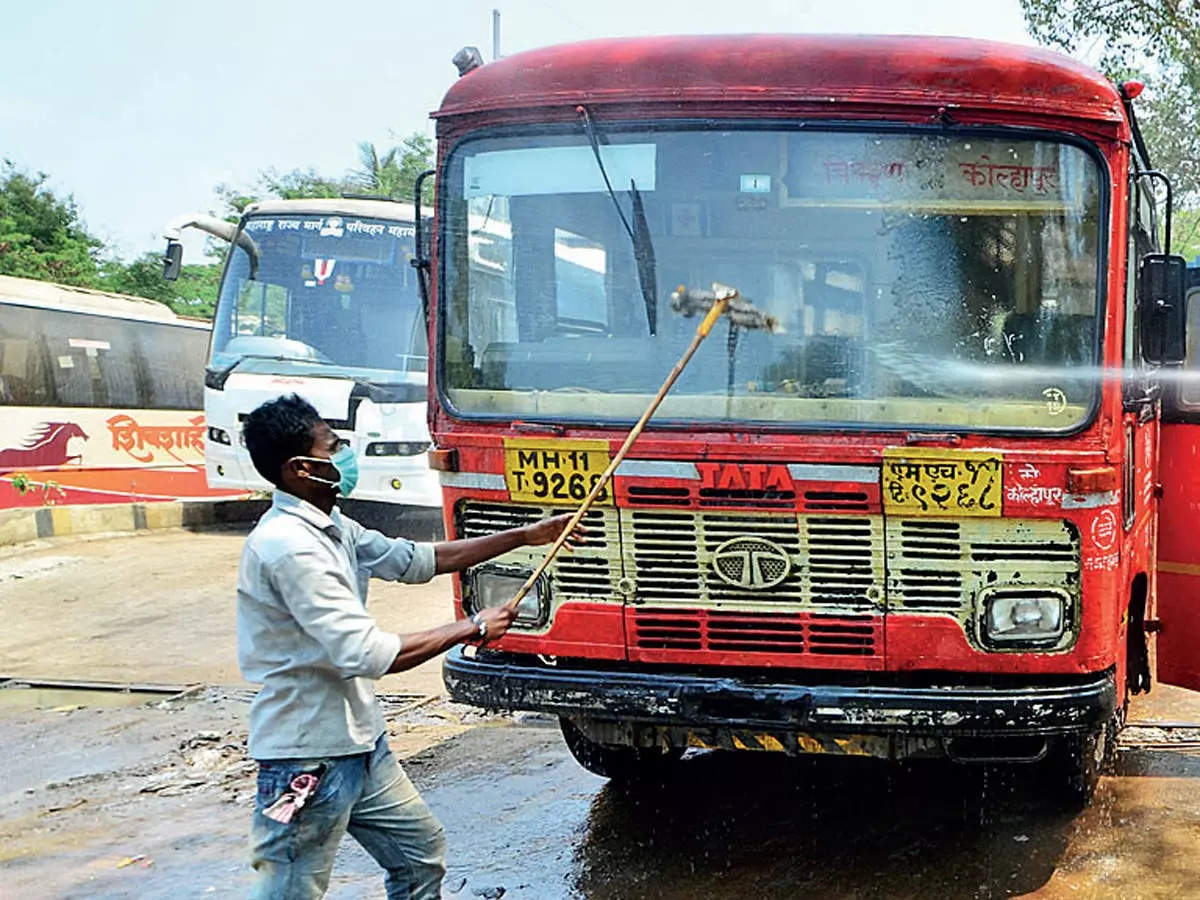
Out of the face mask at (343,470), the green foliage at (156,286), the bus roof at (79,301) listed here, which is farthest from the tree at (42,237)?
the face mask at (343,470)

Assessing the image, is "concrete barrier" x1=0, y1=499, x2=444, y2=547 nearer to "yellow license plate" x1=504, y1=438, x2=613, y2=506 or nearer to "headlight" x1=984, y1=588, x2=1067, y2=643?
"yellow license plate" x1=504, y1=438, x2=613, y2=506

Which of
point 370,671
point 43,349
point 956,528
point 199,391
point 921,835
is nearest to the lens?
point 370,671

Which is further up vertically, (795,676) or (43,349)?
(43,349)

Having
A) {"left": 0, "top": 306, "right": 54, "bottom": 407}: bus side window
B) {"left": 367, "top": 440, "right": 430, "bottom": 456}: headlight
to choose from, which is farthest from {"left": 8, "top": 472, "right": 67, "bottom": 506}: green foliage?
{"left": 367, "top": 440, "right": 430, "bottom": 456}: headlight

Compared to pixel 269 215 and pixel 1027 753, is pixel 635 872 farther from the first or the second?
pixel 269 215

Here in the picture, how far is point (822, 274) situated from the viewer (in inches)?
178

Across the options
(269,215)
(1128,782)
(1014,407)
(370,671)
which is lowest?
(1128,782)

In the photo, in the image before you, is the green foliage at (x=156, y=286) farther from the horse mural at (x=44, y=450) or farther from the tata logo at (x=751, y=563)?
the tata logo at (x=751, y=563)

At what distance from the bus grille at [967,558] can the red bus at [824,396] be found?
1cm

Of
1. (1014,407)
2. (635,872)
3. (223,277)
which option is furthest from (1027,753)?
(223,277)

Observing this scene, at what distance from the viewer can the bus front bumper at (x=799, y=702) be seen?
4234 millimetres

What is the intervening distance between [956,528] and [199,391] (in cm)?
1653

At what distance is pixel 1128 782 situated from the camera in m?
5.78

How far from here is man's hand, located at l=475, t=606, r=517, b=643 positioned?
3537 mm
